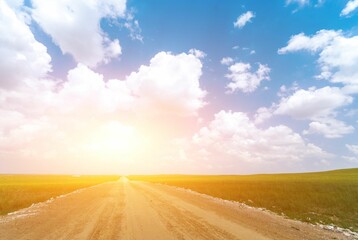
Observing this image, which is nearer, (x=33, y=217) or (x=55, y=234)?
(x=55, y=234)

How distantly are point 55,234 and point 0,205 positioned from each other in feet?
54.7

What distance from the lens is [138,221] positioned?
47.6 feet

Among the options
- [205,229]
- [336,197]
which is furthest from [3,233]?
[336,197]

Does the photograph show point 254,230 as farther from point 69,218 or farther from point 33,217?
point 33,217

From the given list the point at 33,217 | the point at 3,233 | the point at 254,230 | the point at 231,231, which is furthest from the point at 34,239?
the point at 254,230

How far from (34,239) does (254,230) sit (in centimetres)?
982

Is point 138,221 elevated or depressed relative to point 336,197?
depressed

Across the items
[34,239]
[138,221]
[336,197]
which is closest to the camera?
[34,239]

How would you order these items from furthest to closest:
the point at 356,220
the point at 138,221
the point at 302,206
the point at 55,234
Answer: the point at 302,206 → the point at 356,220 → the point at 138,221 → the point at 55,234

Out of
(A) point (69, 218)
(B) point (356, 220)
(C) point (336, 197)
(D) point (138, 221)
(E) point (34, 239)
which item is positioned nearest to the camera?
(E) point (34, 239)

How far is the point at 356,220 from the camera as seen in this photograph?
18.2 metres

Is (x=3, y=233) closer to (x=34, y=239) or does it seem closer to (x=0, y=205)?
(x=34, y=239)

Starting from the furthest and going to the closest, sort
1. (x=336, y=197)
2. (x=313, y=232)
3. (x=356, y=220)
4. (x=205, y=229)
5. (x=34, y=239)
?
(x=336, y=197) → (x=356, y=220) → (x=313, y=232) → (x=205, y=229) → (x=34, y=239)

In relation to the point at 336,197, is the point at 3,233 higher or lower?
lower
